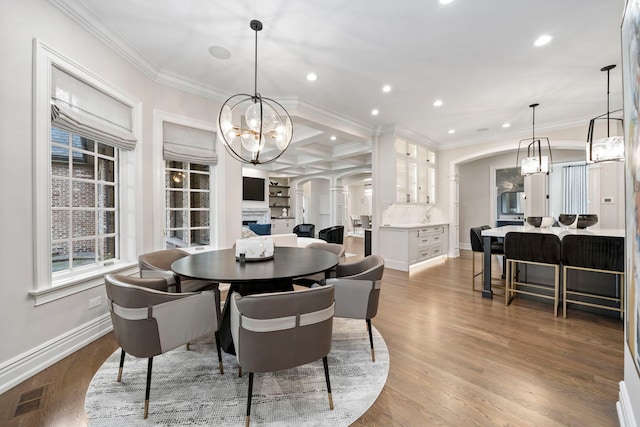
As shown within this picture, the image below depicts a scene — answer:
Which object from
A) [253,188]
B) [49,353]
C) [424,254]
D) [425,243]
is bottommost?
[49,353]

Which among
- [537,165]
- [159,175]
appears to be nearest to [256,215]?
[159,175]

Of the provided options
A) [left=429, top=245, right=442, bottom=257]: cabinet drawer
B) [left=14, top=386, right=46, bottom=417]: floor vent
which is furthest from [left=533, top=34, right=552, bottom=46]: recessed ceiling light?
[left=14, top=386, right=46, bottom=417]: floor vent

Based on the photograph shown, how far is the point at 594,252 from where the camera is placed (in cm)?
274

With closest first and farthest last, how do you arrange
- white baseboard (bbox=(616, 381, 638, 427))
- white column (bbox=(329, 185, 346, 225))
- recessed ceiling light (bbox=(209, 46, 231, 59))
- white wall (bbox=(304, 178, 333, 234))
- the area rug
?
white baseboard (bbox=(616, 381, 638, 427)) → the area rug → recessed ceiling light (bbox=(209, 46, 231, 59)) → white column (bbox=(329, 185, 346, 225)) → white wall (bbox=(304, 178, 333, 234))

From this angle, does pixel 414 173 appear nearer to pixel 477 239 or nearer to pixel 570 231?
pixel 477 239

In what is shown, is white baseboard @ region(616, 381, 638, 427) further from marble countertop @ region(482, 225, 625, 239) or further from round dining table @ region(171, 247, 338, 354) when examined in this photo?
marble countertop @ region(482, 225, 625, 239)

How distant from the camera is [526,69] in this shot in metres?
3.16

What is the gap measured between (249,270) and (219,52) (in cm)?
244

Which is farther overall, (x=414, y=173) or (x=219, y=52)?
(x=414, y=173)

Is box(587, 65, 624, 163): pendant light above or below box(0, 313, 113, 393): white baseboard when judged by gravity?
above

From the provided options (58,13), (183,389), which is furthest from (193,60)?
(183,389)

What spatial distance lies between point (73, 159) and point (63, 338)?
1571 mm

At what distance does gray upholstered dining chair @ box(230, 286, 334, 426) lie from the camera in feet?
4.39

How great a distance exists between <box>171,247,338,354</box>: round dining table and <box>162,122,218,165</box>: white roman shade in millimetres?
1571
